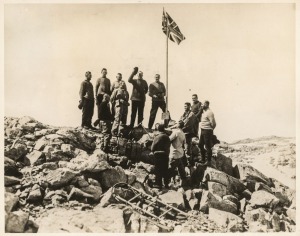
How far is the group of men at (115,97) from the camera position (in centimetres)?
1194

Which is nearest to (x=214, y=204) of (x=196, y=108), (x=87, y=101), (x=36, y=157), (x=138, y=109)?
(x=196, y=108)

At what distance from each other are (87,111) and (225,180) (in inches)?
177

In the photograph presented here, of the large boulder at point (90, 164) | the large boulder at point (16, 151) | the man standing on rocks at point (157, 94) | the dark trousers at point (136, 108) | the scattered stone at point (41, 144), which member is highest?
the man standing on rocks at point (157, 94)

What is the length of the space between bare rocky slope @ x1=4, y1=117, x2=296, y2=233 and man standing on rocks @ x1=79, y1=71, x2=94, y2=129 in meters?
0.39

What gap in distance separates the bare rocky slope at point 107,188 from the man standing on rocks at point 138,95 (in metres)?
0.56

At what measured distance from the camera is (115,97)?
38.9 ft

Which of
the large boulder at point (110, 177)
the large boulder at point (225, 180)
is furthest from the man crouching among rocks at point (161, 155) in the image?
the large boulder at point (225, 180)

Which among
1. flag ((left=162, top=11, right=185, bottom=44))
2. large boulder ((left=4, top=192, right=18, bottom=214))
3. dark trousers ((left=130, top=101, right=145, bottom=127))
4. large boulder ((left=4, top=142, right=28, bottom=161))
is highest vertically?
flag ((left=162, top=11, right=185, bottom=44))

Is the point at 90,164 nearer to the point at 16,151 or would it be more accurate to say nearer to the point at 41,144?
the point at 41,144

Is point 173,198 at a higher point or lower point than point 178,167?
lower

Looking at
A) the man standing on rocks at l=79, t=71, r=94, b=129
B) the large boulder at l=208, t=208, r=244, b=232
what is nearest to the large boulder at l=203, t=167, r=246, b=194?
the large boulder at l=208, t=208, r=244, b=232

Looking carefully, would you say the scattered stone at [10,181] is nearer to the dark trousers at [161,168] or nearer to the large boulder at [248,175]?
the dark trousers at [161,168]

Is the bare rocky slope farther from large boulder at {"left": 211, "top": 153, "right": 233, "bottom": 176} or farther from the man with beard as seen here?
the man with beard

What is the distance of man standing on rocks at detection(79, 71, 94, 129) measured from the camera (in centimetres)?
1209
